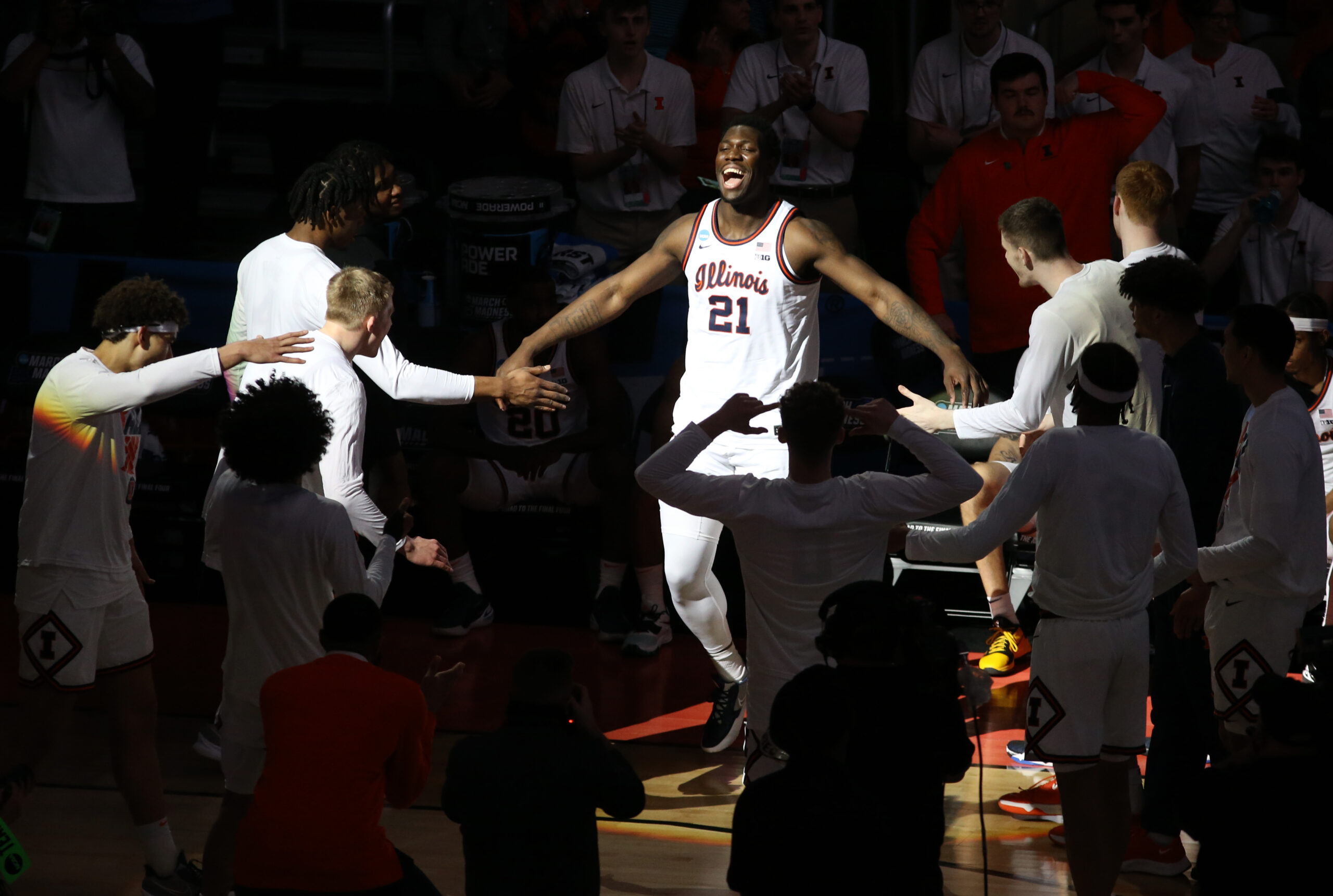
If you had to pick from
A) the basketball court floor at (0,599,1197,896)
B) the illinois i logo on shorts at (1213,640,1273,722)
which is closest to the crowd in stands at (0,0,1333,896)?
the illinois i logo on shorts at (1213,640,1273,722)

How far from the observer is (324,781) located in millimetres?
2904

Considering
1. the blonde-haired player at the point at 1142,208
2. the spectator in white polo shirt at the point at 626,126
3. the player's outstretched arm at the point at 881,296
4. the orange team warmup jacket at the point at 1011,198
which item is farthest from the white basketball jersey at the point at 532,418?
the blonde-haired player at the point at 1142,208

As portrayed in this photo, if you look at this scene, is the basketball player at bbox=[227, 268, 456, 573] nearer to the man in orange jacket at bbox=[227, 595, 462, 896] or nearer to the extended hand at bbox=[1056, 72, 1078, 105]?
the man in orange jacket at bbox=[227, 595, 462, 896]

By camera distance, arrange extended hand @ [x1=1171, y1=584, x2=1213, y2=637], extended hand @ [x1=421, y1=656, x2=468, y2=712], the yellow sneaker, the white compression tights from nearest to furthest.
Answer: extended hand @ [x1=421, y1=656, x2=468, y2=712] < extended hand @ [x1=1171, y1=584, x2=1213, y2=637] < the white compression tights < the yellow sneaker

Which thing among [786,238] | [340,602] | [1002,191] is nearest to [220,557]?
[340,602]

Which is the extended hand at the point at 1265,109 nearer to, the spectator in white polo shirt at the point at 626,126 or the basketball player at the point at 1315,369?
the basketball player at the point at 1315,369

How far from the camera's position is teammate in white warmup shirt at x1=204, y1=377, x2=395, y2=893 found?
356cm

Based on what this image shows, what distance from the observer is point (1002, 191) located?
641cm

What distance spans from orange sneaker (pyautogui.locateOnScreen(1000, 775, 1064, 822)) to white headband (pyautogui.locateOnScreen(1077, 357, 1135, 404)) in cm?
163

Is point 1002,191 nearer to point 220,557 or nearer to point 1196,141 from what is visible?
point 1196,141

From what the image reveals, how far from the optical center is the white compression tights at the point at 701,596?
16.1 ft

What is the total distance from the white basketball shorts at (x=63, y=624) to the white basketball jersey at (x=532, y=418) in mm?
2680

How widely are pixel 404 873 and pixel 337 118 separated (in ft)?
19.4

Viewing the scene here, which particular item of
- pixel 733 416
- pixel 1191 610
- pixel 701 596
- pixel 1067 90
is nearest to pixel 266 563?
pixel 733 416
